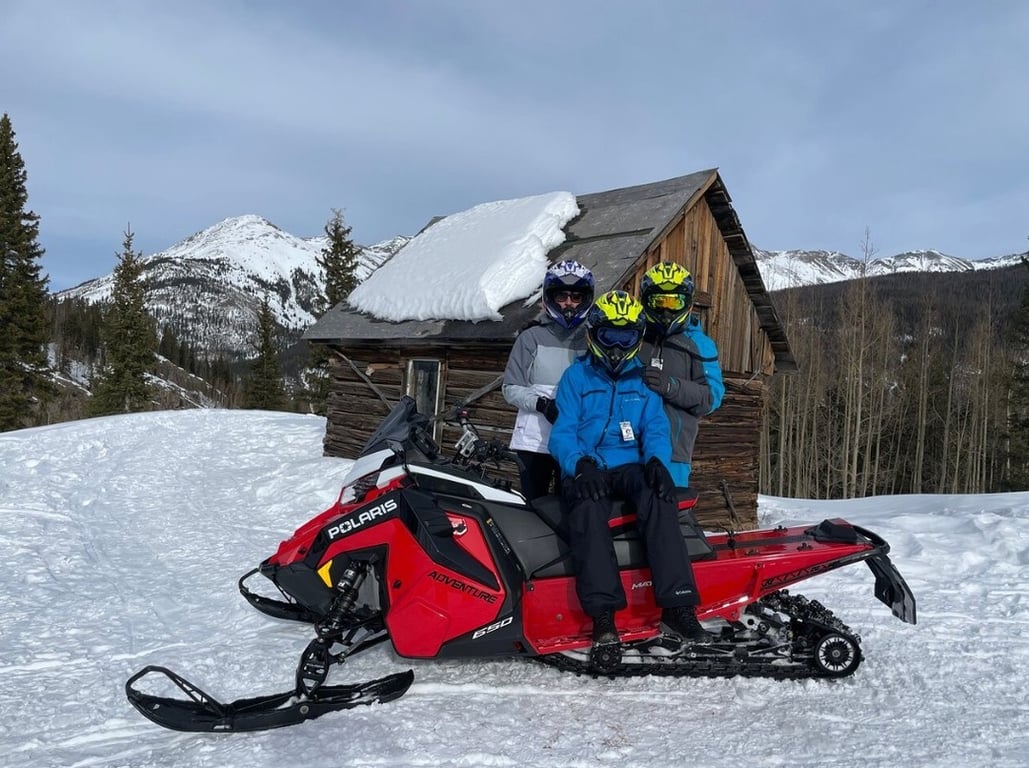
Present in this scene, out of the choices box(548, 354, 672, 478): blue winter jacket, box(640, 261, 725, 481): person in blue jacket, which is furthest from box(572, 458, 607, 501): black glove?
box(640, 261, 725, 481): person in blue jacket

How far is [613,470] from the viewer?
3.31m

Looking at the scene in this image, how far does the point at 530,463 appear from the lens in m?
4.06

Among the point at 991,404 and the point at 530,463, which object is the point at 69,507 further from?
the point at 991,404

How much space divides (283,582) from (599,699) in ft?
5.19

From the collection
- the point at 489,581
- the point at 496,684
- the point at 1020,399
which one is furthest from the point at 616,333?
the point at 1020,399

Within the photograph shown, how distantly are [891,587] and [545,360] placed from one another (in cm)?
219

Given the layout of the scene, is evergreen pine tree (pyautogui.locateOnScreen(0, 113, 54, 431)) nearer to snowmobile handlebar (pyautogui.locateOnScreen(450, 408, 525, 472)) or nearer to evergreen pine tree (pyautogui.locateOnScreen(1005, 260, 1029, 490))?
snowmobile handlebar (pyautogui.locateOnScreen(450, 408, 525, 472))

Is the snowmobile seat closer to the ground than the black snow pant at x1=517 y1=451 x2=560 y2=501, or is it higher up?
closer to the ground

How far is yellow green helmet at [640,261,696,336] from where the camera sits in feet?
12.4

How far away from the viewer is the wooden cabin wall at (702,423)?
33.0 ft

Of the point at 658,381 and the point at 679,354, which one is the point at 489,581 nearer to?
the point at 658,381

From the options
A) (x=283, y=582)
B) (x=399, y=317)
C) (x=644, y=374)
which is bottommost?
(x=283, y=582)

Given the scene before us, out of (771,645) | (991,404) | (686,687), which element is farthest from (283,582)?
(991,404)

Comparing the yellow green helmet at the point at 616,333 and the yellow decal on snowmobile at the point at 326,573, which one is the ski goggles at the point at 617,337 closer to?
the yellow green helmet at the point at 616,333
